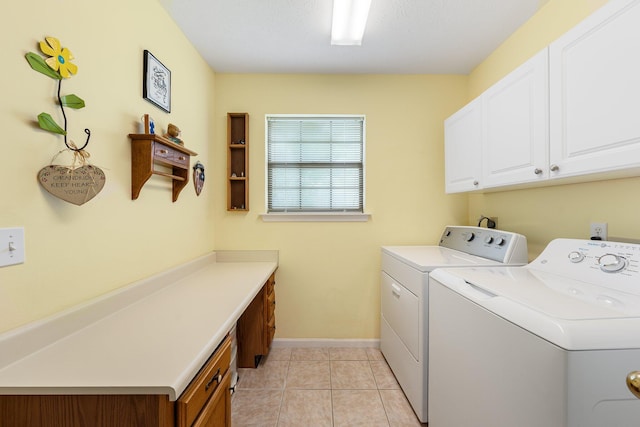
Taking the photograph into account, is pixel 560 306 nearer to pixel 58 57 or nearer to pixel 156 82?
pixel 58 57

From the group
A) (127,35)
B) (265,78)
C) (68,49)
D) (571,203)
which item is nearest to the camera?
(68,49)

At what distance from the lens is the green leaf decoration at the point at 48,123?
945mm

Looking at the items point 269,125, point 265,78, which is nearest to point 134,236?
point 269,125

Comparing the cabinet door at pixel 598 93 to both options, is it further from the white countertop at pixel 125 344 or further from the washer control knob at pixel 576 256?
the white countertop at pixel 125 344

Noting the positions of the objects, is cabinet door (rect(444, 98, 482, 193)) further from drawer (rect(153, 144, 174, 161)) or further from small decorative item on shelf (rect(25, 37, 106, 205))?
small decorative item on shelf (rect(25, 37, 106, 205))

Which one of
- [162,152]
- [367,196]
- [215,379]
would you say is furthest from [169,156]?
[367,196]

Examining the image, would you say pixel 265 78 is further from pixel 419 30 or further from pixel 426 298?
pixel 426 298

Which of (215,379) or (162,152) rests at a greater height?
(162,152)

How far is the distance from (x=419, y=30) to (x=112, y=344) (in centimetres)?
245

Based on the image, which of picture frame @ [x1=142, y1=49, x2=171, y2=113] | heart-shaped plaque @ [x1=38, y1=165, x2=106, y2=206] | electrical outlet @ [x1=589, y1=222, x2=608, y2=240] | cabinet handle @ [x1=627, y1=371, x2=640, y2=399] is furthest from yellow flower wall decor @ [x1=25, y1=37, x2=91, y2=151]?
electrical outlet @ [x1=589, y1=222, x2=608, y2=240]

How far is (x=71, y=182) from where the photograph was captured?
3.36 ft

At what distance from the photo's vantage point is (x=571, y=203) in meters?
1.58

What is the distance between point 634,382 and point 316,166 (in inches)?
90.4

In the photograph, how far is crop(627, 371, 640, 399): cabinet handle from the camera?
711 millimetres
